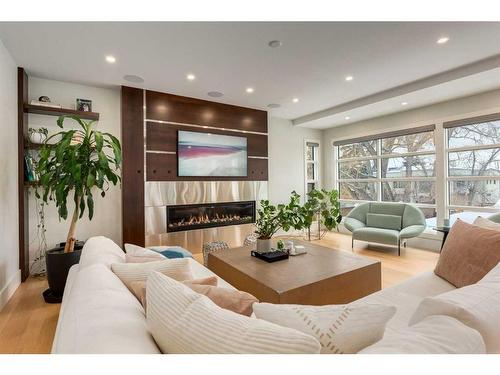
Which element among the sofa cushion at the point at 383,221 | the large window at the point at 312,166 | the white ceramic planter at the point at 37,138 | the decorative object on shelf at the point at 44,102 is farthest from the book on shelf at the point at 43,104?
the sofa cushion at the point at 383,221

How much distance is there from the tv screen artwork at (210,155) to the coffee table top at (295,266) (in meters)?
2.03

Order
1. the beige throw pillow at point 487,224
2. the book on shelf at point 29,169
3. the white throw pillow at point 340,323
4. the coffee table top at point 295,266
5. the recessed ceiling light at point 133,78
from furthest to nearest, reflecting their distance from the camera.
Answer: the recessed ceiling light at point 133,78 < the book on shelf at point 29,169 < the coffee table top at point 295,266 < the beige throw pillow at point 487,224 < the white throw pillow at point 340,323

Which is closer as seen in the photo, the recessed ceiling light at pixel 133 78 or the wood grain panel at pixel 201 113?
the recessed ceiling light at pixel 133 78

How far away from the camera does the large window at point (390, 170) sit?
4.44 metres

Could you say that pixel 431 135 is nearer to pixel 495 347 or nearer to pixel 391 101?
pixel 391 101

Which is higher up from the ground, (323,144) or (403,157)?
(323,144)

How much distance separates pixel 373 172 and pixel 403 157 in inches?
26.0

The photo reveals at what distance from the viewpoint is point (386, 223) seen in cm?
438

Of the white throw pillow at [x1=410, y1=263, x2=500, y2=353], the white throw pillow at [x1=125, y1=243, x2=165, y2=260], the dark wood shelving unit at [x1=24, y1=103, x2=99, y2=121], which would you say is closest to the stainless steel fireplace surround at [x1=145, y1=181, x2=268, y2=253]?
the dark wood shelving unit at [x1=24, y1=103, x2=99, y2=121]

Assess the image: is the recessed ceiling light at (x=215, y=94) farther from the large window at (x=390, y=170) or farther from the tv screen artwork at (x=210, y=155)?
the large window at (x=390, y=170)

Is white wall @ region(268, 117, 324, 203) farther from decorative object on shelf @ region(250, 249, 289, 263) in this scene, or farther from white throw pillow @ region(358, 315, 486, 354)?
white throw pillow @ region(358, 315, 486, 354)

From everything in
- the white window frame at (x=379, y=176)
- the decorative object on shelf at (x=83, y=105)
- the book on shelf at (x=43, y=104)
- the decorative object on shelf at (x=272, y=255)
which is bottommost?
the decorative object on shelf at (x=272, y=255)
